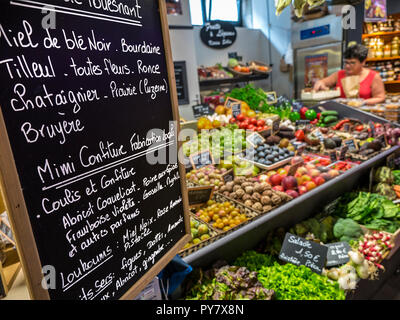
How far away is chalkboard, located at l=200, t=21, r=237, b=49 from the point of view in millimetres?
7604

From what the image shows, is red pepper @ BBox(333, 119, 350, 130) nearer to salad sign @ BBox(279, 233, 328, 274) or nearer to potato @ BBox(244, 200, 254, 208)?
potato @ BBox(244, 200, 254, 208)

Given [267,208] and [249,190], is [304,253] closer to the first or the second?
[267,208]

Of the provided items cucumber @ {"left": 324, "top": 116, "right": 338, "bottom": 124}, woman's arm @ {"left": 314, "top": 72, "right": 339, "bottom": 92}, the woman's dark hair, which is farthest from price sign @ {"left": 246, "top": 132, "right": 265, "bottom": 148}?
woman's arm @ {"left": 314, "top": 72, "right": 339, "bottom": 92}

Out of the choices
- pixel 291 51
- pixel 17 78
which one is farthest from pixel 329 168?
pixel 291 51

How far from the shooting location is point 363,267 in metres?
2.22

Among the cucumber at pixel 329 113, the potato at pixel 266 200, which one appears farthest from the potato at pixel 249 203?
the cucumber at pixel 329 113

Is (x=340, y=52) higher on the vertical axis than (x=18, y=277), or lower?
higher

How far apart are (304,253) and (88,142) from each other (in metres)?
1.85

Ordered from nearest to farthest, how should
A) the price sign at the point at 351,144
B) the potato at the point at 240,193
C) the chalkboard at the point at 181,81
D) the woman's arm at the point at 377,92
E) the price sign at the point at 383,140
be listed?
the potato at the point at 240,193 < the price sign at the point at 351,144 < the price sign at the point at 383,140 < the woman's arm at the point at 377,92 < the chalkboard at the point at 181,81

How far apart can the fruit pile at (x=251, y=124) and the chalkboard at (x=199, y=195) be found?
165cm

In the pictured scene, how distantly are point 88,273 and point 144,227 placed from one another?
255mm

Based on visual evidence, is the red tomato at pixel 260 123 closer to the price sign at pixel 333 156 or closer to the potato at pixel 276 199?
the price sign at pixel 333 156

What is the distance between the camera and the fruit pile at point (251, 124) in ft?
13.1
